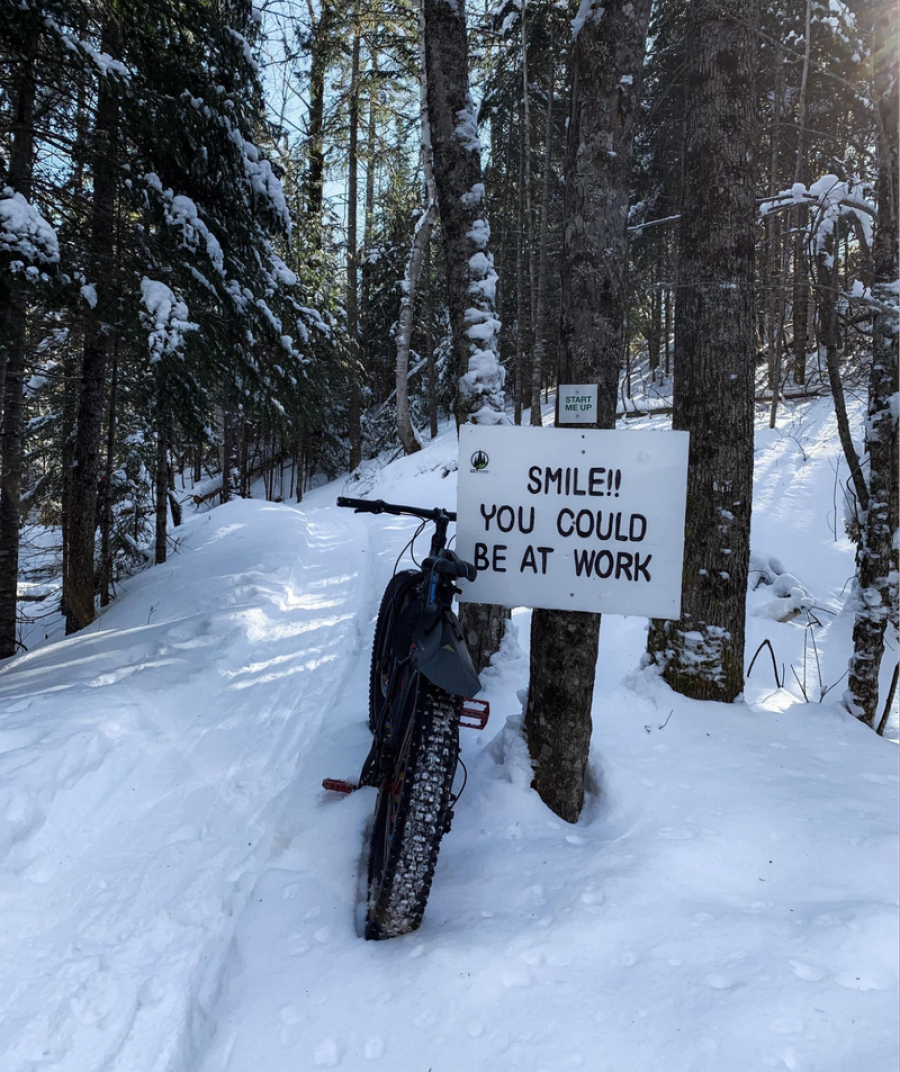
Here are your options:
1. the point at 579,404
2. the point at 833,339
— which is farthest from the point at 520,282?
the point at 579,404

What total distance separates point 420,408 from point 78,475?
2059 cm

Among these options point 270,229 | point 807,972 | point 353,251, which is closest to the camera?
point 807,972

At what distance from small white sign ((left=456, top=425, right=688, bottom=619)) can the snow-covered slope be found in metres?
0.95

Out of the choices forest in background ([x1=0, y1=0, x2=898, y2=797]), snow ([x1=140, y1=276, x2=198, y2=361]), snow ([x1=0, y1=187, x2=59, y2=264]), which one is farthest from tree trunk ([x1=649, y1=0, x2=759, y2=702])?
snow ([x1=0, y1=187, x2=59, y2=264])

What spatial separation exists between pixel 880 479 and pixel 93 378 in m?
7.47

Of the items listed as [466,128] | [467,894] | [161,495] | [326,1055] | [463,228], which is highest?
[466,128]

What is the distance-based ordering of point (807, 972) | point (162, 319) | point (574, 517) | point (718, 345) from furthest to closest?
point (162, 319), point (718, 345), point (574, 517), point (807, 972)

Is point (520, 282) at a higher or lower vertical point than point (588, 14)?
higher

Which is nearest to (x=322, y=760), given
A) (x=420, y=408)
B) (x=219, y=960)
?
(x=219, y=960)

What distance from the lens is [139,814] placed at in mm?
3174

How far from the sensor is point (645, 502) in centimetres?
255

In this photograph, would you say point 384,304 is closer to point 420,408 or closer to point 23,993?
point 420,408

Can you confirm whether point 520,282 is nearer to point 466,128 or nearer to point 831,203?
point 466,128

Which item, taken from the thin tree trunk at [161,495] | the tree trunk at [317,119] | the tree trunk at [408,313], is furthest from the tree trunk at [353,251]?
the thin tree trunk at [161,495]
